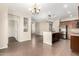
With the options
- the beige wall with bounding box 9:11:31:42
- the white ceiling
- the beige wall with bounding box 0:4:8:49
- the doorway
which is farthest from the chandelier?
the beige wall with bounding box 0:4:8:49

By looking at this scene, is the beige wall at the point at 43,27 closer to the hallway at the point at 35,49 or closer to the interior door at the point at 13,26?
the hallway at the point at 35,49

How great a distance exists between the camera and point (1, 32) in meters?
2.70

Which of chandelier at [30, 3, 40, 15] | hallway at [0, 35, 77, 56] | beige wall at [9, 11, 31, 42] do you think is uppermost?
chandelier at [30, 3, 40, 15]

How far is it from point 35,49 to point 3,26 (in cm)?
102

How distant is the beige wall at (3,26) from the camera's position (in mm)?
2635

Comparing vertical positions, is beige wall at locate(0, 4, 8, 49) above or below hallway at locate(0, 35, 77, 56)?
above

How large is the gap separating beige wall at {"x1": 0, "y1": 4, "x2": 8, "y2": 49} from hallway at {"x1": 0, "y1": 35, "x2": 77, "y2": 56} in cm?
16

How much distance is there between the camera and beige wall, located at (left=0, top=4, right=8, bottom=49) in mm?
2635

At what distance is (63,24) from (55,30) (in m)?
0.28

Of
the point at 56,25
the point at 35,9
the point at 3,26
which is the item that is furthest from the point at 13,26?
the point at 56,25

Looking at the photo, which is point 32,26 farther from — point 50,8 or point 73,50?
point 73,50

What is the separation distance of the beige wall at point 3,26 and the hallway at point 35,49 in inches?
6.4

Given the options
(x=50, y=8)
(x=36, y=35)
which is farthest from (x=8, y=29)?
(x=50, y=8)

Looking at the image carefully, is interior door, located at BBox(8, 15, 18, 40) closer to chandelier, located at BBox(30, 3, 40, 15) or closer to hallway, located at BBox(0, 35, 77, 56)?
hallway, located at BBox(0, 35, 77, 56)
